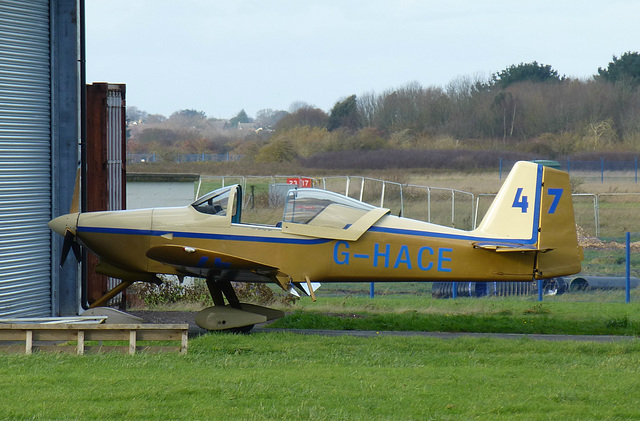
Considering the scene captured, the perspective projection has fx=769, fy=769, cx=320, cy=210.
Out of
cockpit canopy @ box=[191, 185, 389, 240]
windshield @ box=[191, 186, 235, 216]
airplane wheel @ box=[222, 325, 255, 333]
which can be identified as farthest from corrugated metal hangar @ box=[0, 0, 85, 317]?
airplane wheel @ box=[222, 325, 255, 333]

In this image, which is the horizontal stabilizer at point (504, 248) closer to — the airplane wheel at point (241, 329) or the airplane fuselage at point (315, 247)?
the airplane fuselage at point (315, 247)

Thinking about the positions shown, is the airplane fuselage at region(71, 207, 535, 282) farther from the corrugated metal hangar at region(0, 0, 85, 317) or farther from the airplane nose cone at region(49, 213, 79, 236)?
the corrugated metal hangar at region(0, 0, 85, 317)

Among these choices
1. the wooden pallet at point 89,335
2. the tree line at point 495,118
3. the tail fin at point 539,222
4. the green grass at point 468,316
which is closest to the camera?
the wooden pallet at point 89,335

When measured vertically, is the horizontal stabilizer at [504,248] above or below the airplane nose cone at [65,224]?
below

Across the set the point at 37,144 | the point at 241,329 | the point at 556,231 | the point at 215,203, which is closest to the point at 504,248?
the point at 556,231

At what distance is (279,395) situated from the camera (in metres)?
6.93

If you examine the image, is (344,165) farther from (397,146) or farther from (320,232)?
(320,232)

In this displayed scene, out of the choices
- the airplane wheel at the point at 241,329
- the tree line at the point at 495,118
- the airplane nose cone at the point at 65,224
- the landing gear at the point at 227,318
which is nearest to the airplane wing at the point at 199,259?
the landing gear at the point at 227,318

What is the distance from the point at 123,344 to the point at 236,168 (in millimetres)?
45623

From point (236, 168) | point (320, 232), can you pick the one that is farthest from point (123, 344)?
point (236, 168)

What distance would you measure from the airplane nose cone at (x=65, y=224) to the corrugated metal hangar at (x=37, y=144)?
36.3 inches

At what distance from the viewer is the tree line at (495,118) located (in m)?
63.8

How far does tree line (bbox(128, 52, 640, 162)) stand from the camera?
209ft

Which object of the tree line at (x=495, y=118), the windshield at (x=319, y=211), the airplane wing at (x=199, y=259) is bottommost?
the airplane wing at (x=199, y=259)
